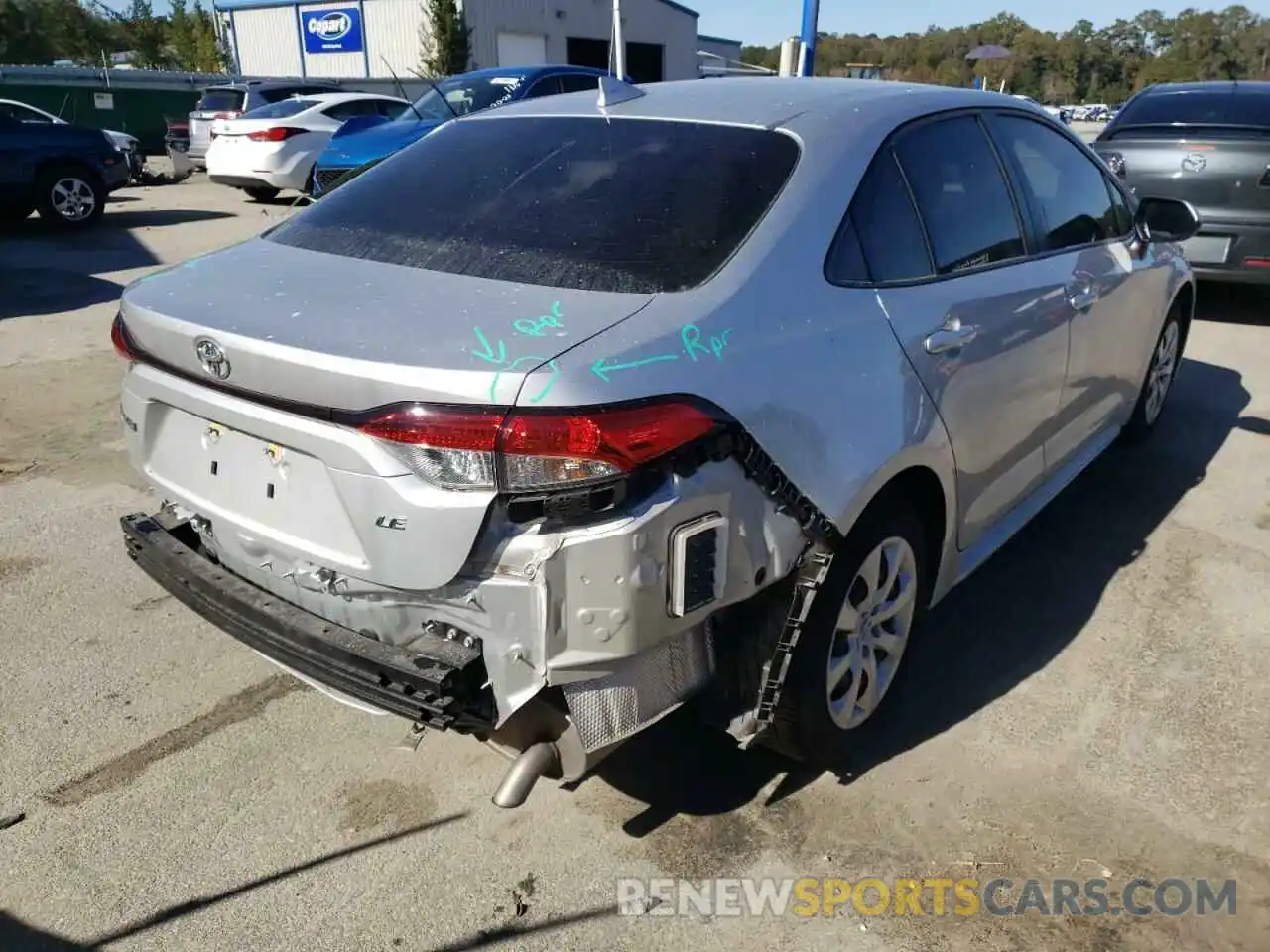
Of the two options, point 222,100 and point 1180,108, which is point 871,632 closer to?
point 1180,108

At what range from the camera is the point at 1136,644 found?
3461 millimetres

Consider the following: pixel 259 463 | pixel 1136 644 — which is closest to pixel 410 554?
pixel 259 463

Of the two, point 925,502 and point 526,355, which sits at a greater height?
point 526,355

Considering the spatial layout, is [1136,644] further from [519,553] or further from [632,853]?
[519,553]

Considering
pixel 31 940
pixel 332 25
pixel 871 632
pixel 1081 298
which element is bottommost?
pixel 31 940

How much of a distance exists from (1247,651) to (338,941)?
2.99 m

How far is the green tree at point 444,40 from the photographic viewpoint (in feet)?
99.8

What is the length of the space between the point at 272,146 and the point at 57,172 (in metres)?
2.75

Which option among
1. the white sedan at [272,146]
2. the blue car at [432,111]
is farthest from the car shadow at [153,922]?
the white sedan at [272,146]

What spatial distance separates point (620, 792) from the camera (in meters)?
2.73

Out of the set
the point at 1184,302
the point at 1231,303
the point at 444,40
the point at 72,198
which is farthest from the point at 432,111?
the point at 444,40

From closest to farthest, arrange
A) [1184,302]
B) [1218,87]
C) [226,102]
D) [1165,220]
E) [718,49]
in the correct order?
[1165,220]
[1184,302]
[1218,87]
[226,102]
[718,49]

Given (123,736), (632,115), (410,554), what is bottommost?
(123,736)

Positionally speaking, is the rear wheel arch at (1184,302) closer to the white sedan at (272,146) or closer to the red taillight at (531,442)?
the red taillight at (531,442)
